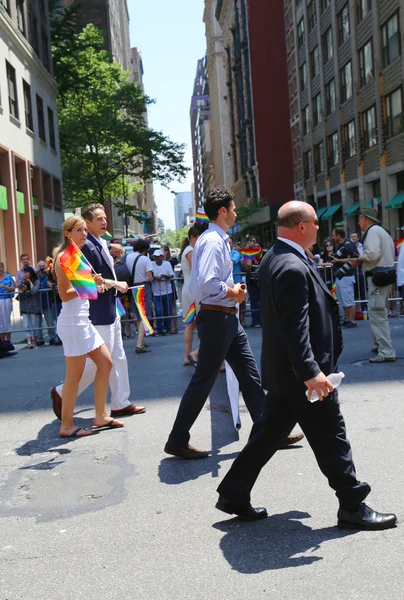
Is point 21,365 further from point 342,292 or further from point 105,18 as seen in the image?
point 105,18

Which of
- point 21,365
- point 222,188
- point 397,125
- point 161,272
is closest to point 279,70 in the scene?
point 397,125

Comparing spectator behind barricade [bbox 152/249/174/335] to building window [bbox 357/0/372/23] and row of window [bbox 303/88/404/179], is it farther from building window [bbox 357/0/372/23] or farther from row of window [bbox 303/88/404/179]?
building window [bbox 357/0/372/23]

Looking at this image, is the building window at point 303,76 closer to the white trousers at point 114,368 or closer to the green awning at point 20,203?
the green awning at point 20,203

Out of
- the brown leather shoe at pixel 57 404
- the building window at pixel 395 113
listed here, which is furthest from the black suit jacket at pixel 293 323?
the building window at pixel 395 113

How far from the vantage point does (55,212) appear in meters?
38.3

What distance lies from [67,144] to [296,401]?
4115 cm

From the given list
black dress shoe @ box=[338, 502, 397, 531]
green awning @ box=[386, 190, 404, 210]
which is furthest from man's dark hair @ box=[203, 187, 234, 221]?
green awning @ box=[386, 190, 404, 210]

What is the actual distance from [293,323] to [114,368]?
370 cm

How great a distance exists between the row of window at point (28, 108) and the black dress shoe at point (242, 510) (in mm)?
27770

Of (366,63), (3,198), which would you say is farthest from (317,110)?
(3,198)

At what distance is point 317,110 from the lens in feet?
159

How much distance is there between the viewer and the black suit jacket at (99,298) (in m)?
7.00

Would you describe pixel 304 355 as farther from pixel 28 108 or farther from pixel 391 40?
pixel 391 40

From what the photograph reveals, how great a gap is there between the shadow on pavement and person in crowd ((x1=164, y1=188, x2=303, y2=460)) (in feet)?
4.72
